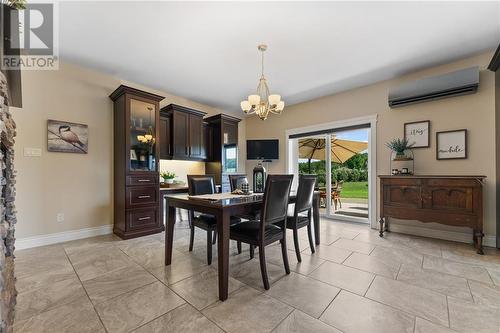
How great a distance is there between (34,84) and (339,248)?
479 cm

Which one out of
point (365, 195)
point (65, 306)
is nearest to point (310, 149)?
point (365, 195)

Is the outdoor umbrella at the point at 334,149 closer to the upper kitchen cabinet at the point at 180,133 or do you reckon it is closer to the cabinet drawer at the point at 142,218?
the upper kitchen cabinet at the point at 180,133

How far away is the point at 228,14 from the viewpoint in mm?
2215

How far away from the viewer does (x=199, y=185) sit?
2.90 metres

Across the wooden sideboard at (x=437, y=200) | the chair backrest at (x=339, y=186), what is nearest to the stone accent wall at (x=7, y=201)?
the wooden sideboard at (x=437, y=200)

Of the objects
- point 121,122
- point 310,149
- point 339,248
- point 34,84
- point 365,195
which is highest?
point 34,84

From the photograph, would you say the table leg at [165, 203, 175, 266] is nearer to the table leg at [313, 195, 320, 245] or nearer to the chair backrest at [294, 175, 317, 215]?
the chair backrest at [294, 175, 317, 215]

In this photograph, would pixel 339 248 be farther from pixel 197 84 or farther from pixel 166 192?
pixel 197 84

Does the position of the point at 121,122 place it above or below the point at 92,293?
above

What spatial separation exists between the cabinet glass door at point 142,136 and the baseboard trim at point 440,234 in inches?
171

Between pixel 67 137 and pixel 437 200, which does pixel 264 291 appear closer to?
pixel 437 200

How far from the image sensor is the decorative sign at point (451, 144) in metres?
3.09

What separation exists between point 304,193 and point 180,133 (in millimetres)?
2872

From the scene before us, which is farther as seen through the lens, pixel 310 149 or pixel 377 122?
pixel 310 149
